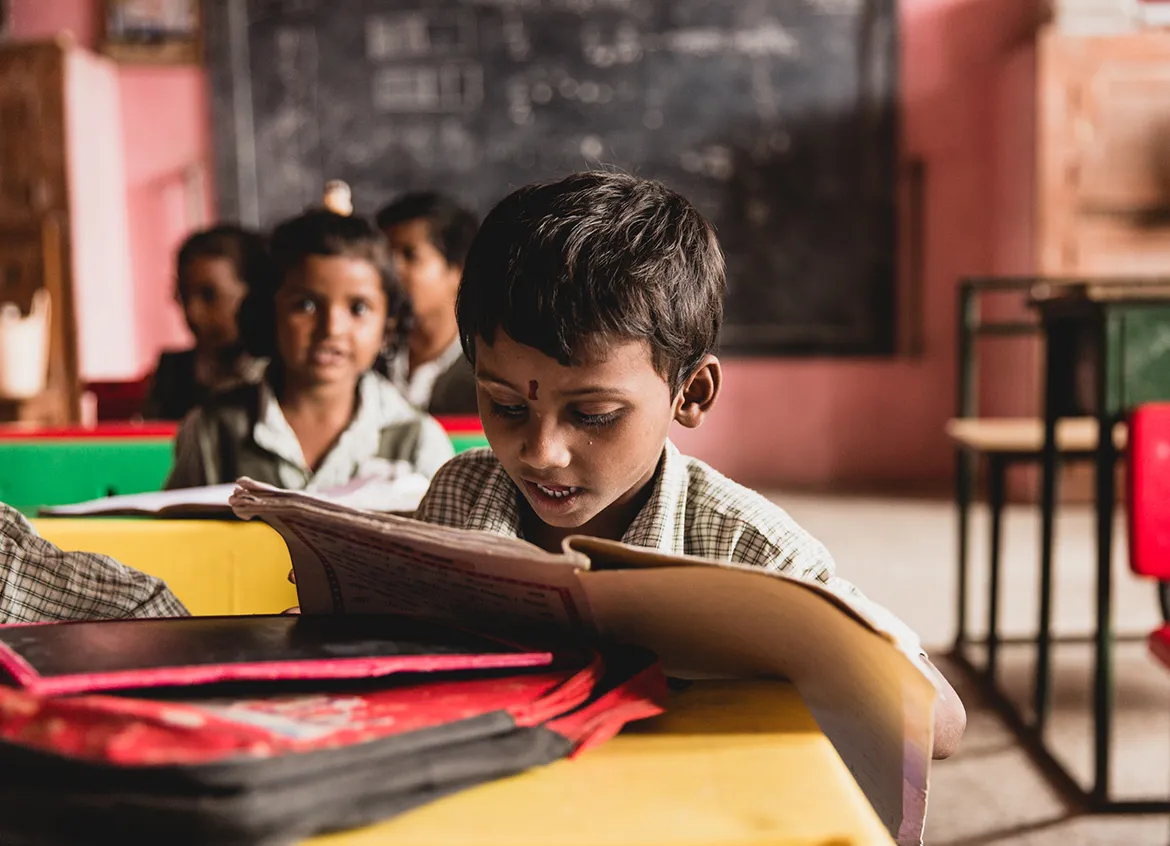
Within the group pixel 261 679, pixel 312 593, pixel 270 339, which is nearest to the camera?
pixel 261 679

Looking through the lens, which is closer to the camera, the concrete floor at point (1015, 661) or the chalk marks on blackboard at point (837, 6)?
the concrete floor at point (1015, 661)

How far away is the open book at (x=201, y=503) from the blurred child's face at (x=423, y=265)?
1616 mm

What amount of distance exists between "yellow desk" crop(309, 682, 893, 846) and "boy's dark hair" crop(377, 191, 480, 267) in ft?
7.90

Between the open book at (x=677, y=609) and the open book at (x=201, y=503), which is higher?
the open book at (x=677, y=609)

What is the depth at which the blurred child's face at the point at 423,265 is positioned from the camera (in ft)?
9.04

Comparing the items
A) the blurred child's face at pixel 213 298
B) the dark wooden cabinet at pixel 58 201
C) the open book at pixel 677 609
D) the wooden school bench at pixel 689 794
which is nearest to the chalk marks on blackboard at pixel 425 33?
the dark wooden cabinet at pixel 58 201

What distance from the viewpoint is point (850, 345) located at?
499cm

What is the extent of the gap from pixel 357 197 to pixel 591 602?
4.69 meters

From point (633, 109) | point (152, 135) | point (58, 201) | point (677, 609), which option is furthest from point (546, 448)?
point (152, 135)

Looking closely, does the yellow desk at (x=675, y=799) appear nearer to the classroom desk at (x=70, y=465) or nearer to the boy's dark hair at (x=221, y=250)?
the classroom desk at (x=70, y=465)

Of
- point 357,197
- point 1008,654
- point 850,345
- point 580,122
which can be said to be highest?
point 580,122

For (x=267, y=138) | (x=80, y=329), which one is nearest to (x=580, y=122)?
(x=267, y=138)

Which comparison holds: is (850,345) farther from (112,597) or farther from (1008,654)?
(112,597)

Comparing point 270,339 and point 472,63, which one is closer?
point 270,339
